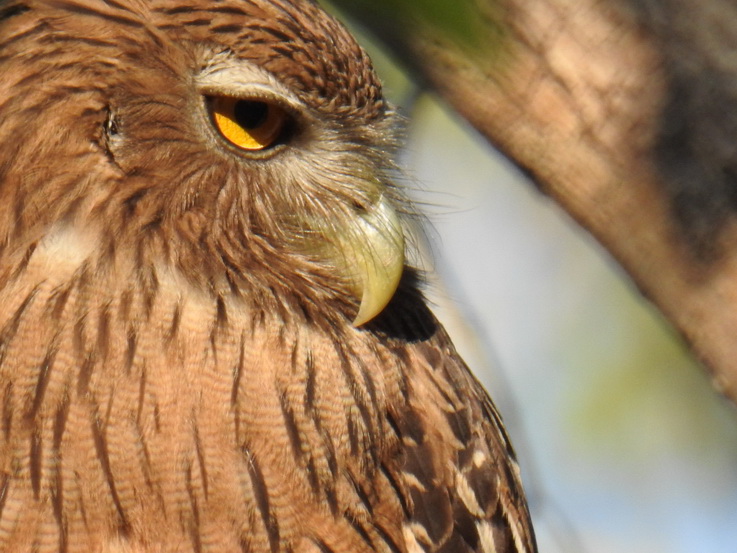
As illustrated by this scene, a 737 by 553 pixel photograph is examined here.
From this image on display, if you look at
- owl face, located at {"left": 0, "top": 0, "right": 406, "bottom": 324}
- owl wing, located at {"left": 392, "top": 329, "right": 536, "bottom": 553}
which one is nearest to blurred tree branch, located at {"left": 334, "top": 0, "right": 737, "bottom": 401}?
owl face, located at {"left": 0, "top": 0, "right": 406, "bottom": 324}

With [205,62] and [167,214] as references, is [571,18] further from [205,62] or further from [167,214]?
[167,214]

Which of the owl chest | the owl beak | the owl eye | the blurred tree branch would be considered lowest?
the owl chest

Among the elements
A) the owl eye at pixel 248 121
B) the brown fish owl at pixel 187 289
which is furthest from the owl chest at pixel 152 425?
the owl eye at pixel 248 121

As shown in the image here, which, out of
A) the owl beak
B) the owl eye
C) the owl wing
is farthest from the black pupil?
the owl wing

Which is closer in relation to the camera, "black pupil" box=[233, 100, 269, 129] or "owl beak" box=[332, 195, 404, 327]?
"black pupil" box=[233, 100, 269, 129]

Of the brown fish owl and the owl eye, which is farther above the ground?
the owl eye

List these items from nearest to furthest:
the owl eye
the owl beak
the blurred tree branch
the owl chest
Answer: the blurred tree branch → the owl chest → the owl eye → the owl beak

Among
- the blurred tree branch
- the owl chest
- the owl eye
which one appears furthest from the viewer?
the owl eye

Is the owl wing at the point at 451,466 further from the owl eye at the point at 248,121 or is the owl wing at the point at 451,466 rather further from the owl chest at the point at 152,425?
the owl eye at the point at 248,121

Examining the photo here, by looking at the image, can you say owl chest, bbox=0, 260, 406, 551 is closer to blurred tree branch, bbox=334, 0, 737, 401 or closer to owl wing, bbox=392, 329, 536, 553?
owl wing, bbox=392, 329, 536, 553
